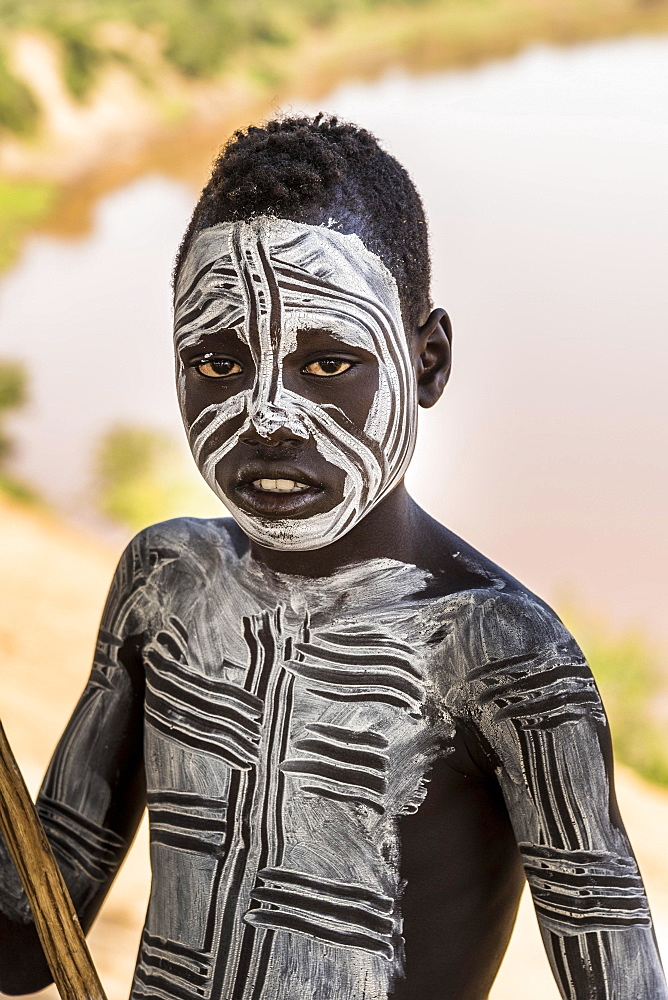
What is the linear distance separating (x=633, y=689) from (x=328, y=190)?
4.34m

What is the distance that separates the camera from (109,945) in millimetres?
2793

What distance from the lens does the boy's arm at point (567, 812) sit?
991 millimetres

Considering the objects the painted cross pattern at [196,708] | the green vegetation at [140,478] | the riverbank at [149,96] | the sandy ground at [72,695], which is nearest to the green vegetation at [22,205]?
the riverbank at [149,96]

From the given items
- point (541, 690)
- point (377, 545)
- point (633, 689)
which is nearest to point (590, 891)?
point (541, 690)

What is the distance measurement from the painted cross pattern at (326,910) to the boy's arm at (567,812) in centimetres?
13

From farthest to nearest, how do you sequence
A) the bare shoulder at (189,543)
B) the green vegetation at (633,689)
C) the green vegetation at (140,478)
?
the green vegetation at (140,478) < the green vegetation at (633,689) < the bare shoulder at (189,543)

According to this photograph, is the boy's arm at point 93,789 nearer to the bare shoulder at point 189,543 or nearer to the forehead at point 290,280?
the bare shoulder at point 189,543

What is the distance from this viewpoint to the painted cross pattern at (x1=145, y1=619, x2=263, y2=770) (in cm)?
111

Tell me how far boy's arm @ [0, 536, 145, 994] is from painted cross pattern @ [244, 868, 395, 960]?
22 centimetres

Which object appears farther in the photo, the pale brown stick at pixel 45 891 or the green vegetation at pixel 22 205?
the green vegetation at pixel 22 205

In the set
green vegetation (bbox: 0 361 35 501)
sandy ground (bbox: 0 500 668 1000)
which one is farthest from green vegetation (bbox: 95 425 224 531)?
green vegetation (bbox: 0 361 35 501)

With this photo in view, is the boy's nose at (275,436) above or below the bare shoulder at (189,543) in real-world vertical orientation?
below

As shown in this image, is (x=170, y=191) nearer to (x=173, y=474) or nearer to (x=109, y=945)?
(x=173, y=474)

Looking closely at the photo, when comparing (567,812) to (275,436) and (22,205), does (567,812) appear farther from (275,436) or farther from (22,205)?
(22,205)
